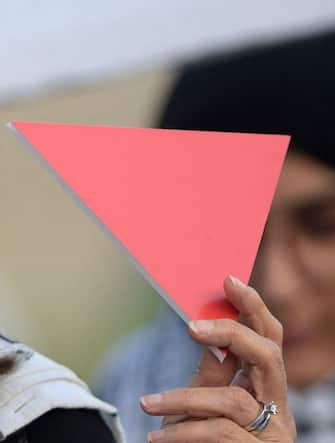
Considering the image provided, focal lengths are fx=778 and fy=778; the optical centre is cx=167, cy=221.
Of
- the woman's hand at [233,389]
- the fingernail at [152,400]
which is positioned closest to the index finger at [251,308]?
the woman's hand at [233,389]

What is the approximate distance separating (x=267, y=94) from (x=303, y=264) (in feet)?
1.38

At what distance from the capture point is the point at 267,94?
189 cm

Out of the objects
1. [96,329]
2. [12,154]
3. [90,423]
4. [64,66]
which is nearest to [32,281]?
[96,329]

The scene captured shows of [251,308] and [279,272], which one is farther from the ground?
[279,272]

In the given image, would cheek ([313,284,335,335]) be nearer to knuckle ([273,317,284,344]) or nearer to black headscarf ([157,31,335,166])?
black headscarf ([157,31,335,166])

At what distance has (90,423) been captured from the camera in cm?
93

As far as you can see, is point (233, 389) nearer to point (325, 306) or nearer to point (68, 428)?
point (68, 428)

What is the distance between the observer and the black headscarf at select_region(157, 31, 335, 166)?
179cm

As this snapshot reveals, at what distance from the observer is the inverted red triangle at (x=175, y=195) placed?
0.83m

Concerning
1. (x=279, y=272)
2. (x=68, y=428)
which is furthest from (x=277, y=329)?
(x=279, y=272)

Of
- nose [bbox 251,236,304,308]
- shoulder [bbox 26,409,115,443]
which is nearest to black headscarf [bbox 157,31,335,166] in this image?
nose [bbox 251,236,304,308]

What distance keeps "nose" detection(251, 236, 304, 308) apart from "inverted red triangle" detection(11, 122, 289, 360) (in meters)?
0.87

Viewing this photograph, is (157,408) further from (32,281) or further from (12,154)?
(12,154)

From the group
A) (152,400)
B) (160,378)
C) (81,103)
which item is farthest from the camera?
(81,103)
